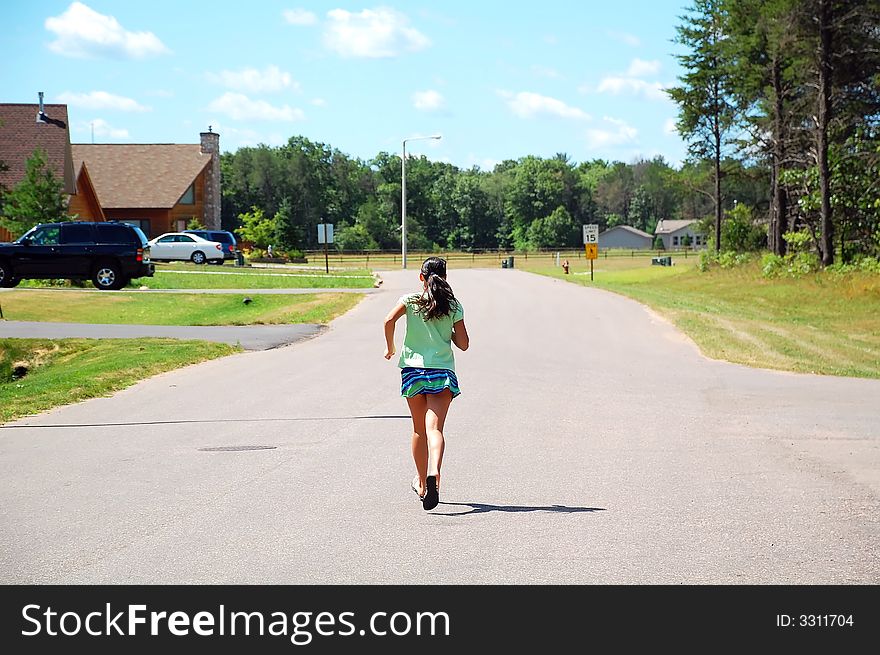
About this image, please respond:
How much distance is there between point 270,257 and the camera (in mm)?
79750

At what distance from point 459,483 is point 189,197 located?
70.0 meters

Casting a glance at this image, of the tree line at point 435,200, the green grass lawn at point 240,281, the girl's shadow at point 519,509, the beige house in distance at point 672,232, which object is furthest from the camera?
the beige house in distance at point 672,232

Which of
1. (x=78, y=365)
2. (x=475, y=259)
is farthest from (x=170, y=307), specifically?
(x=475, y=259)

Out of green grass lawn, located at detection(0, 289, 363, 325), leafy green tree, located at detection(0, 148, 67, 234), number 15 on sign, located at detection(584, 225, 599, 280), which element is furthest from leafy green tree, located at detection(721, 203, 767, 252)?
leafy green tree, located at detection(0, 148, 67, 234)

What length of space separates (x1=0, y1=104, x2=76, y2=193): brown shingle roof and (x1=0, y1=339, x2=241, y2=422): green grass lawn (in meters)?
31.8

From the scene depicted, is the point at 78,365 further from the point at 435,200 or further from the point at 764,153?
the point at 435,200

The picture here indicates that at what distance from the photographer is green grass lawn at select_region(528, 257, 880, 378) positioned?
2375 centimetres

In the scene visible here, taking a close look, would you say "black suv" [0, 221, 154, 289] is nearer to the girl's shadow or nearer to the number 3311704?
the girl's shadow

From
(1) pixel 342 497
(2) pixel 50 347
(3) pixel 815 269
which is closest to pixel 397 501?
(1) pixel 342 497

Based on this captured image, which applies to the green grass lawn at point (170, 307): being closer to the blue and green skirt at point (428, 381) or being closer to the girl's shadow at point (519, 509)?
the blue and green skirt at point (428, 381)

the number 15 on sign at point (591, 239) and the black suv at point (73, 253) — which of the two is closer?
the black suv at point (73, 253)

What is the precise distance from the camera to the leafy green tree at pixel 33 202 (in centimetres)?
4759

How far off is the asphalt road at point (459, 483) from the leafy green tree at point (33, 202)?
3171cm

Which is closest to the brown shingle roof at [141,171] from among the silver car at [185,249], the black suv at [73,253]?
the silver car at [185,249]
